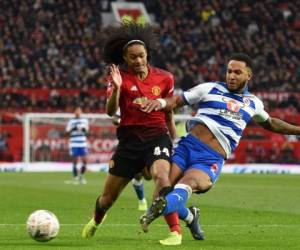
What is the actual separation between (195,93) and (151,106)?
0.97 m

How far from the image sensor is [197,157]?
1089 cm

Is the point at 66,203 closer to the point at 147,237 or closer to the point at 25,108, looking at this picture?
the point at 147,237

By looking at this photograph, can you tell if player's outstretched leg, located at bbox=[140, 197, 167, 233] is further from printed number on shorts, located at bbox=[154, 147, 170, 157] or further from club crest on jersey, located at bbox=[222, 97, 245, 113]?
club crest on jersey, located at bbox=[222, 97, 245, 113]

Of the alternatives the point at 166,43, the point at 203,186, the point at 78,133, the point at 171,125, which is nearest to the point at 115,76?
the point at 171,125

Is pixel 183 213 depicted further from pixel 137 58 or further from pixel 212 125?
pixel 137 58

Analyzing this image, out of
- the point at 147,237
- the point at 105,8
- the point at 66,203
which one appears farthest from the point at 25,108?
the point at 147,237

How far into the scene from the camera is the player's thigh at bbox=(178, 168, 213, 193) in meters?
10.6

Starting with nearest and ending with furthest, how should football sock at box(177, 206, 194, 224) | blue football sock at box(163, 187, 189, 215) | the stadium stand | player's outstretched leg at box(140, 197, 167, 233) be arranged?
player's outstretched leg at box(140, 197, 167, 233), blue football sock at box(163, 187, 189, 215), football sock at box(177, 206, 194, 224), the stadium stand

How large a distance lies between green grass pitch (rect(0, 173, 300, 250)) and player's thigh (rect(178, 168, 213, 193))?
0.65 m

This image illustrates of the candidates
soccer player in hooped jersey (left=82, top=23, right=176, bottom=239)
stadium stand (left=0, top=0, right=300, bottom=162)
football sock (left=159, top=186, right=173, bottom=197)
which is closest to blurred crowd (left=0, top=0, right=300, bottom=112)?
stadium stand (left=0, top=0, right=300, bottom=162)

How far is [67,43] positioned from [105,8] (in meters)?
6.31

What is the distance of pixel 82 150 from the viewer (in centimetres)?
2866

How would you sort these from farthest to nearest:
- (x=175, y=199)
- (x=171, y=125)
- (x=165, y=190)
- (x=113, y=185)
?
(x=171, y=125) < (x=113, y=185) < (x=165, y=190) < (x=175, y=199)

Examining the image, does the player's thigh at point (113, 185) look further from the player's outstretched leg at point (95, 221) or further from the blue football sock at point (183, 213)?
the blue football sock at point (183, 213)
